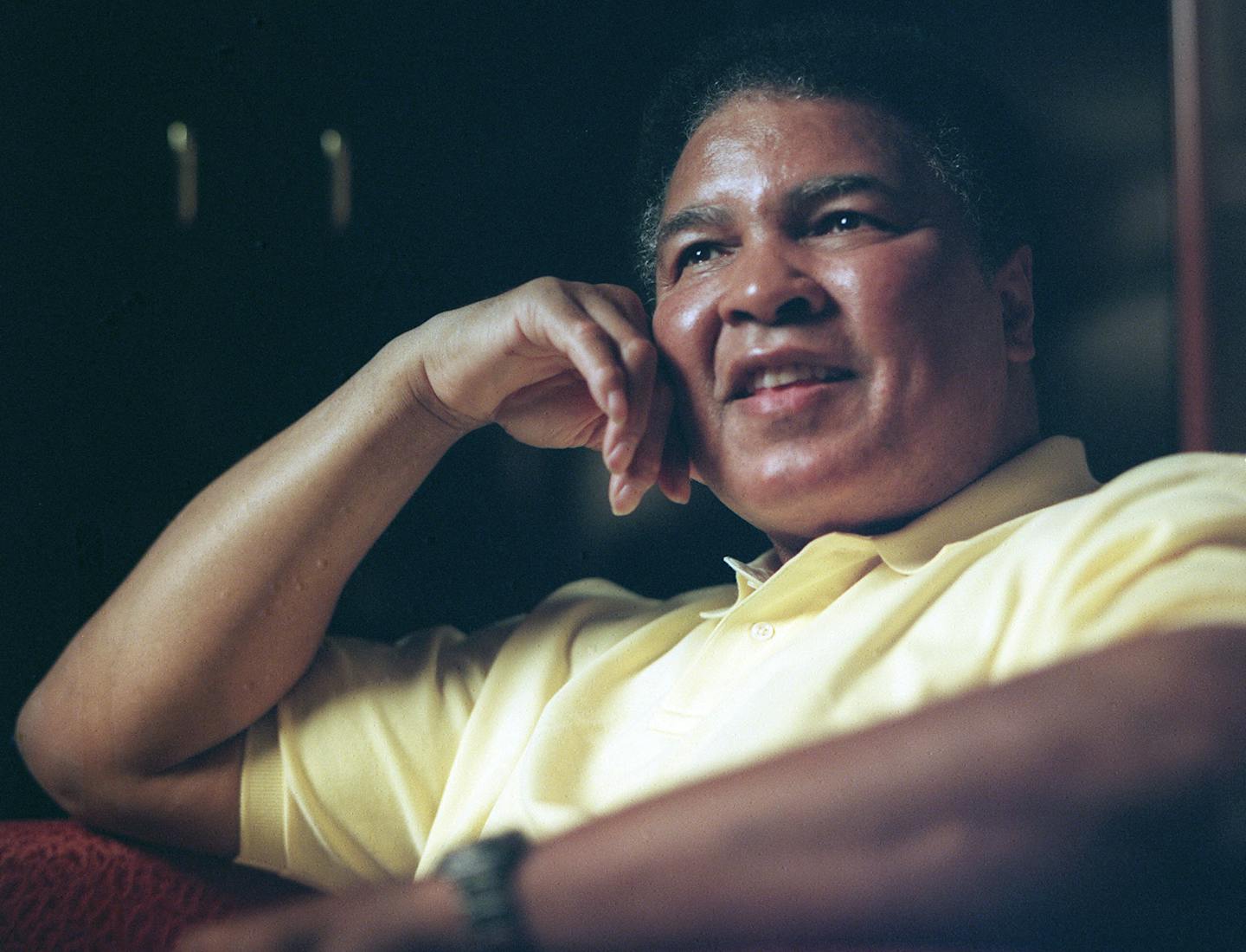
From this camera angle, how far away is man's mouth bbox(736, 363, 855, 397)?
69 centimetres

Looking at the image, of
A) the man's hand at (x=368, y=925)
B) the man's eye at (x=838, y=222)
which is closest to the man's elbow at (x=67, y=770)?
the man's hand at (x=368, y=925)

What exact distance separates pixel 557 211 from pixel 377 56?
20 centimetres

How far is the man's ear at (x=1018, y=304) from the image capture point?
75 cm

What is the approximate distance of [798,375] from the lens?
69 cm

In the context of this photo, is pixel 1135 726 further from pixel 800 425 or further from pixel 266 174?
pixel 266 174

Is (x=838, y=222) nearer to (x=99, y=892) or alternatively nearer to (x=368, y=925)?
(x=368, y=925)

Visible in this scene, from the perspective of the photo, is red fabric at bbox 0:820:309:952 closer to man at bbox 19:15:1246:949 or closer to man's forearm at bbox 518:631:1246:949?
man at bbox 19:15:1246:949

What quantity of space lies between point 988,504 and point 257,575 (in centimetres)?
56

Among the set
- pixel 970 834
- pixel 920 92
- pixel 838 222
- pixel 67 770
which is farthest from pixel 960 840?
pixel 67 770

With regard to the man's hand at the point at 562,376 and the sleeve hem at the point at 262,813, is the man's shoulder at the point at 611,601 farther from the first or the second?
the sleeve hem at the point at 262,813

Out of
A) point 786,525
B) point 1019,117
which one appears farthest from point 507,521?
point 1019,117

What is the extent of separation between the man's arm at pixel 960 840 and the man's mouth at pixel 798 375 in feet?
1.00

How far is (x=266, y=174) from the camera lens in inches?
33.4

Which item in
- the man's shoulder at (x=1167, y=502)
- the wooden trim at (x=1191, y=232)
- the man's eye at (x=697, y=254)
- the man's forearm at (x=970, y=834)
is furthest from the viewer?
the man's eye at (x=697, y=254)
